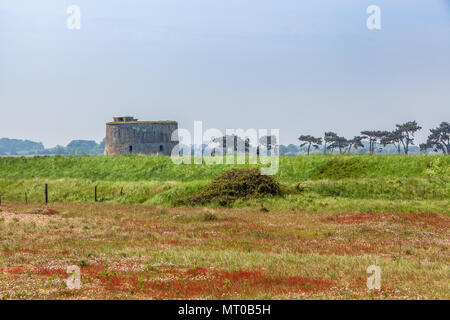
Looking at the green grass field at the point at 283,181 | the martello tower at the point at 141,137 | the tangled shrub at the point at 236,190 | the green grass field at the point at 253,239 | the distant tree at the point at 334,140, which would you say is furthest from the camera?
the distant tree at the point at 334,140

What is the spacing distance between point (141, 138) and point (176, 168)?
29736 millimetres

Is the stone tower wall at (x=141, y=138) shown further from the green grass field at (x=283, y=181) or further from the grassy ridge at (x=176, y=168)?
the green grass field at (x=283, y=181)

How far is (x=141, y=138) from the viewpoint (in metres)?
96.6

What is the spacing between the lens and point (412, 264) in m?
20.0

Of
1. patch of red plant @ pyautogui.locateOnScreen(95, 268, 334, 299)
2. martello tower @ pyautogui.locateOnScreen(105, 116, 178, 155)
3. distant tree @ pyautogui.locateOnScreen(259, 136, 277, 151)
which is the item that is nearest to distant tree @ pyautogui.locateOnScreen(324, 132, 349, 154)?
distant tree @ pyautogui.locateOnScreen(259, 136, 277, 151)

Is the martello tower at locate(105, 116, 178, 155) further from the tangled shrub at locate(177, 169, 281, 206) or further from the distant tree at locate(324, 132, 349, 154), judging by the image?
the distant tree at locate(324, 132, 349, 154)

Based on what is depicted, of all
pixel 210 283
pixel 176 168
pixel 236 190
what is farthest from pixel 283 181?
pixel 210 283

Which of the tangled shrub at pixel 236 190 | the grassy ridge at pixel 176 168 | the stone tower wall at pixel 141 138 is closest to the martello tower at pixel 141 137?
the stone tower wall at pixel 141 138

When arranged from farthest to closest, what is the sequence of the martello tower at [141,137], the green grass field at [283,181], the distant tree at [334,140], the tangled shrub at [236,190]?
1. the distant tree at [334,140]
2. the martello tower at [141,137]
3. the tangled shrub at [236,190]
4. the green grass field at [283,181]

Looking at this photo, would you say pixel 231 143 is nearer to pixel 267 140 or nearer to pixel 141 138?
pixel 267 140

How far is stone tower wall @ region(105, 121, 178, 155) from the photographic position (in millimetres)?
96500

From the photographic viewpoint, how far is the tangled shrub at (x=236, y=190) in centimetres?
4906

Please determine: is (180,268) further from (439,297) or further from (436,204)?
(436,204)
